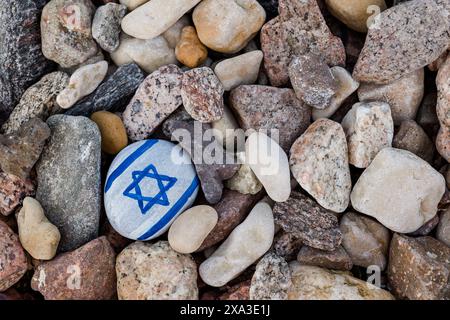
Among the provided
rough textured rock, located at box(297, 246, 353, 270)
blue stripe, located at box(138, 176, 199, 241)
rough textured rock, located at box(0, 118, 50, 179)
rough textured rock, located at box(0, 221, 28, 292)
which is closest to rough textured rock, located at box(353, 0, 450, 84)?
rough textured rock, located at box(297, 246, 353, 270)

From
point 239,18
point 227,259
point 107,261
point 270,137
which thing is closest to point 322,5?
point 239,18

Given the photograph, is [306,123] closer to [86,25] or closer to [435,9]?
[435,9]

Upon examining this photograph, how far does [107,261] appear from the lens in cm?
169

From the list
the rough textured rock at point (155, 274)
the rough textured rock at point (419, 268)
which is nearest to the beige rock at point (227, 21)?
the rough textured rock at point (155, 274)

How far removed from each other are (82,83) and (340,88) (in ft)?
2.84

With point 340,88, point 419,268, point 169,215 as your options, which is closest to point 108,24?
point 169,215

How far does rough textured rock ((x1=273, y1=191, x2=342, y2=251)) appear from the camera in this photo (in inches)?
65.4

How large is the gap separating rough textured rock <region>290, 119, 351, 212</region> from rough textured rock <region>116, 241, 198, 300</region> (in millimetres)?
454

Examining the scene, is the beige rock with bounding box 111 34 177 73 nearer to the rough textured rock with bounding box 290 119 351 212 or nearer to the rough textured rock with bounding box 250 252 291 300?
the rough textured rock with bounding box 290 119 351 212

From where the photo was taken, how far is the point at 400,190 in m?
1.65

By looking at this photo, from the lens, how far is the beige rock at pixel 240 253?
1683mm

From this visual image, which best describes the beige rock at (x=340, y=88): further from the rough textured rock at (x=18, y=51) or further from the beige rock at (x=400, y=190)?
the rough textured rock at (x=18, y=51)

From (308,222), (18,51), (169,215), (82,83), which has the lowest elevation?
(308,222)

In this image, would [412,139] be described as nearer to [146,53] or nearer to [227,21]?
[227,21]
